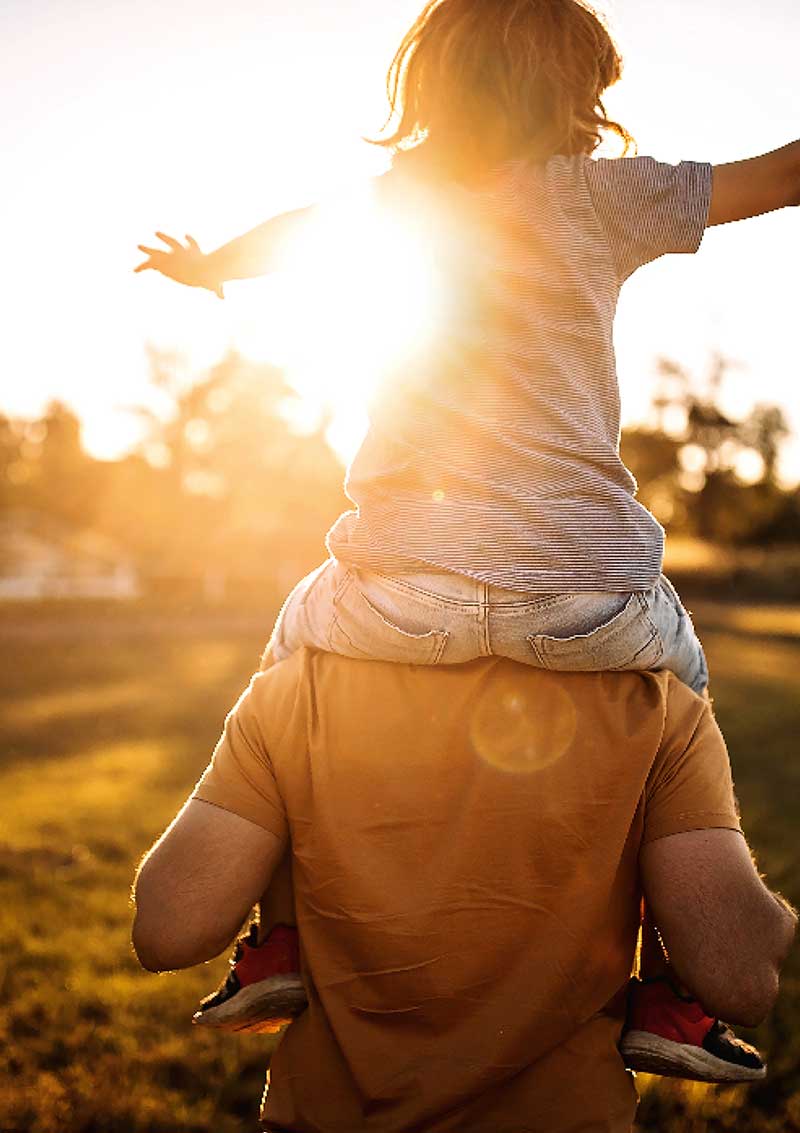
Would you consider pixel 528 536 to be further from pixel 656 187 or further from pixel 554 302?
pixel 656 187

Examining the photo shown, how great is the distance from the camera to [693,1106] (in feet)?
12.3

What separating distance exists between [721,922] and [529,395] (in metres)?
1.02

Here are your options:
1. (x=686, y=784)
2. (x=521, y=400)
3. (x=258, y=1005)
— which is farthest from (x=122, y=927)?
(x=521, y=400)

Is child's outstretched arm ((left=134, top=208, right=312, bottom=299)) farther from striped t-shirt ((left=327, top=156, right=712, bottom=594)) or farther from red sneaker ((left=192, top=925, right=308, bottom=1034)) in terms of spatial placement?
Answer: red sneaker ((left=192, top=925, right=308, bottom=1034))

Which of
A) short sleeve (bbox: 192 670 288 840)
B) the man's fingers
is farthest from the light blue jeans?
the man's fingers

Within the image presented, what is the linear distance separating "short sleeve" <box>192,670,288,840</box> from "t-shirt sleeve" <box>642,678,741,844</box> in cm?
72

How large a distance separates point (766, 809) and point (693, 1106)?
5594 mm

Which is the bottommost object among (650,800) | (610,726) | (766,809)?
(766,809)

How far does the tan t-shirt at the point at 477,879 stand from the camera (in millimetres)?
1907

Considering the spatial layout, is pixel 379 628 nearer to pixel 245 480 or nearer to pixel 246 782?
pixel 246 782

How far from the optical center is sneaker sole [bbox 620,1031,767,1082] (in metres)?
1.93

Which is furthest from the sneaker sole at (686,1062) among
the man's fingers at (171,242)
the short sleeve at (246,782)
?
the man's fingers at (171,242)

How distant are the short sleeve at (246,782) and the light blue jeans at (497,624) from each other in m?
0.27

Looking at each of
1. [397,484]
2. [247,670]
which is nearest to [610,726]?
[397,484]
